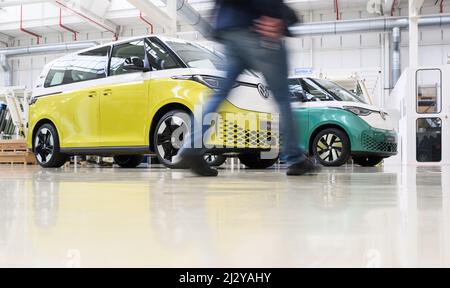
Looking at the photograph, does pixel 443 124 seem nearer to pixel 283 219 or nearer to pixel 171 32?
pixel 171 32

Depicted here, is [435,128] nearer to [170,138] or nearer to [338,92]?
[338,92]

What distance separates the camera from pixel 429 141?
884cm

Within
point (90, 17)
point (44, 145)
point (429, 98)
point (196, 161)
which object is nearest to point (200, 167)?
point (196, 161)

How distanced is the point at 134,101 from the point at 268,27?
2.15 m

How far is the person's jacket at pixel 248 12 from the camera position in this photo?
2990 mm

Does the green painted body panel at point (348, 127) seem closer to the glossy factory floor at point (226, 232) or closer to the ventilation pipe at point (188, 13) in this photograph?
the glossy factory floor at point (226, 232)

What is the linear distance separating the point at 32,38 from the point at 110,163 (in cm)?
1370

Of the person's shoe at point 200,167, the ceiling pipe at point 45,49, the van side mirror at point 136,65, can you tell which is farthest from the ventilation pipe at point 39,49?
the person's shoe at point 200,167

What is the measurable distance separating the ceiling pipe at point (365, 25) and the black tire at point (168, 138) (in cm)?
1054

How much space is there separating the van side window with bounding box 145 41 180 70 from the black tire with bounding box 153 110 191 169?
1.73 ft

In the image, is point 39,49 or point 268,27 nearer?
point 268,27

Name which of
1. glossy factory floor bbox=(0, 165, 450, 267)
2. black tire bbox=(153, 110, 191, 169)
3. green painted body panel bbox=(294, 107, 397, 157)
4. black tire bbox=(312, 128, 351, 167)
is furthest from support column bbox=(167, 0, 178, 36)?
glossy factory floor bbox=(0, 165, 450, 267)
